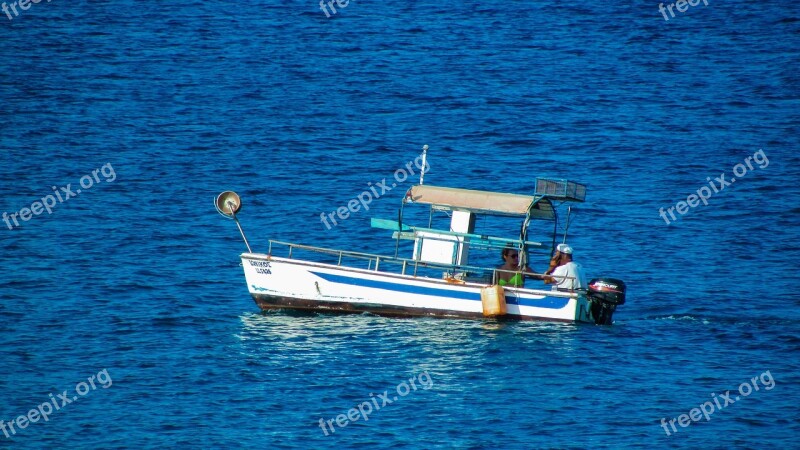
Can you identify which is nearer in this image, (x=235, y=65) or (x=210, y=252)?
(x=210, y=252)

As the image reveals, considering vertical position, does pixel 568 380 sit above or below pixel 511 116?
below

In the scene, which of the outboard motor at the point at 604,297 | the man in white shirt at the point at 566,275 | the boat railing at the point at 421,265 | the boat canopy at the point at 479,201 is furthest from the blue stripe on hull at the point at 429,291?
the boat canopy at the point at 479,201

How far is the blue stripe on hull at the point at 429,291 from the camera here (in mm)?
33000

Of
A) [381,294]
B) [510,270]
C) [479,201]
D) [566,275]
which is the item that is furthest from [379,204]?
[566,275]

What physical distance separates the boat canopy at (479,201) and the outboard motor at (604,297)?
104 inches

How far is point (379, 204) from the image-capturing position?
47.7 metres

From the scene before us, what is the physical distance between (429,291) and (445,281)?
0.51 meters

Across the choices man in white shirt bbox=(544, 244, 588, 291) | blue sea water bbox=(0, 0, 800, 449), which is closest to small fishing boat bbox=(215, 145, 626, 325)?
man in white shirt bbox=(544, 244, 588, 291)

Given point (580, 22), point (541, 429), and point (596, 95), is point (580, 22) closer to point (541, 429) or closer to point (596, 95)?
point (596, 95)

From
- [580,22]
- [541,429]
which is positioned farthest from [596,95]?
[541,429]

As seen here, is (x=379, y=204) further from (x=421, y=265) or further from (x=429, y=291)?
(x=429, y=291)

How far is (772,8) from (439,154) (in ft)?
100

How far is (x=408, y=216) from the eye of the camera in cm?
4572

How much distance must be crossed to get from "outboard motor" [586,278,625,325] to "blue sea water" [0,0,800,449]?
70 centimetres
